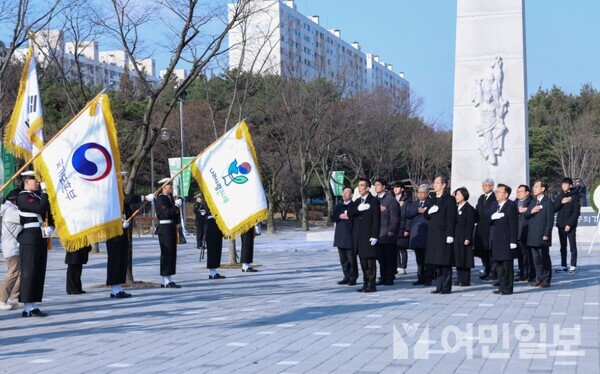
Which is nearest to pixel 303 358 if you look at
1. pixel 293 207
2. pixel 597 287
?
pixel 597 287

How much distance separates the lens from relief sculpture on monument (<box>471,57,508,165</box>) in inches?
929

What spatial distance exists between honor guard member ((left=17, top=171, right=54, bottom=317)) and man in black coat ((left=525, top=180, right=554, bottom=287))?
7.17 meters

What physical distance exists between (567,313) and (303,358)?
4051 millimetres

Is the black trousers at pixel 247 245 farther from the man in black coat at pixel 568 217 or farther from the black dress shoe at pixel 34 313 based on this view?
the black dress shoe at pixel 34 313

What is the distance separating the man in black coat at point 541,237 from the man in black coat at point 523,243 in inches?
7.8

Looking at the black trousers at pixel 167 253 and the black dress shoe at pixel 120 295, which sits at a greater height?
the black trousers at pixel 167 253

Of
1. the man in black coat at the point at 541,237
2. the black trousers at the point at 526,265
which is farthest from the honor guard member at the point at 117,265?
the black trousers at the point at 526,265

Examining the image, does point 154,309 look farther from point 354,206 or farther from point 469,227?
point 469,227

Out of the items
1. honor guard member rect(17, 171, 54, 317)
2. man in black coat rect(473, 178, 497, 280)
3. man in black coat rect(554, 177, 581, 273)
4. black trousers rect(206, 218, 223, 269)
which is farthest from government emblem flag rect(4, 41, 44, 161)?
man in black coat rect(554, 177, 581, 273)

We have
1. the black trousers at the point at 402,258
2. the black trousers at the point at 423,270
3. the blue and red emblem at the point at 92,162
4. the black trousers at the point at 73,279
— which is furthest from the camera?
the black trousers at the point at 402,258

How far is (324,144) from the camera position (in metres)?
40.9

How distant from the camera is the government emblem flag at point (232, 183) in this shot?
14.2 meters

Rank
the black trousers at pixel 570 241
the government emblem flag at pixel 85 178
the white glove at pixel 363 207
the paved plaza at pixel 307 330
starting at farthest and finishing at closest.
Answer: the black trousers at pixel 570 241, the white glove at pixel 363 207, the government emblem flag at pixel 85 178, the paved plaza at pixel 307 330

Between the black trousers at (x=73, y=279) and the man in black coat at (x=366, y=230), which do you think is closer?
the man in black coat at (x=366, y=230)
